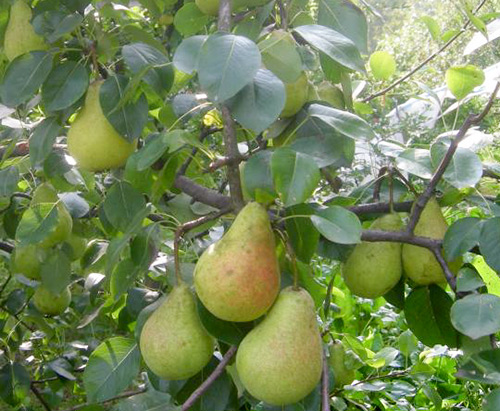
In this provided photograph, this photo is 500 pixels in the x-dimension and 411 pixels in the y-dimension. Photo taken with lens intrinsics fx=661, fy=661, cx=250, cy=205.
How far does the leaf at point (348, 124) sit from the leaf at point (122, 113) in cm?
26

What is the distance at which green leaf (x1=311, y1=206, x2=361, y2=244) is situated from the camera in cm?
76

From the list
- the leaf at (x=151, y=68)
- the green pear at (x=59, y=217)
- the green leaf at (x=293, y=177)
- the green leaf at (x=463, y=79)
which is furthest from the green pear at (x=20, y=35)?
the green leaf at (x=463, y=79)

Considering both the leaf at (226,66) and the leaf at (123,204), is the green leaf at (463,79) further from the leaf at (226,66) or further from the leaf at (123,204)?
the leaf at (123,204)

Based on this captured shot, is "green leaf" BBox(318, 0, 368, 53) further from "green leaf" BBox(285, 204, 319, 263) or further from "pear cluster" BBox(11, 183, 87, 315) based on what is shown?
"pear cluster" BBox(11, 183, 87, 315)

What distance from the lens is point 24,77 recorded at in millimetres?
999

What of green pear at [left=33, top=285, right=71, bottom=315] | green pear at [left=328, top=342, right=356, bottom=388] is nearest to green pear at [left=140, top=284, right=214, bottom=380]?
green pear at [left=328, top=342, right=356, bottom=388]

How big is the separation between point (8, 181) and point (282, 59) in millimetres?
636

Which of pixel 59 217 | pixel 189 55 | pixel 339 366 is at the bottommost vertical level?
pixel 339 366

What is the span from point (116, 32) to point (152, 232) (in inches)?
15.2

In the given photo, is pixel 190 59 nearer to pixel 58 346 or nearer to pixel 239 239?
pixel 239 239

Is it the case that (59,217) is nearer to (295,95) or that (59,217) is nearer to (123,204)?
(123,204)

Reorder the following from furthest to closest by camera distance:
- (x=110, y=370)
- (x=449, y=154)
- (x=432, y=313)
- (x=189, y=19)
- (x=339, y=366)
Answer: (x=339, y=366)
(x=189, y=19)
(x=432, y=313)
(x=110, y=370)
(x=449, y=154)

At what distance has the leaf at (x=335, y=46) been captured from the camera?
34.0 inches

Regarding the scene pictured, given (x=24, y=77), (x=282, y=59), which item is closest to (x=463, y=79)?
(x=282, y=59)
